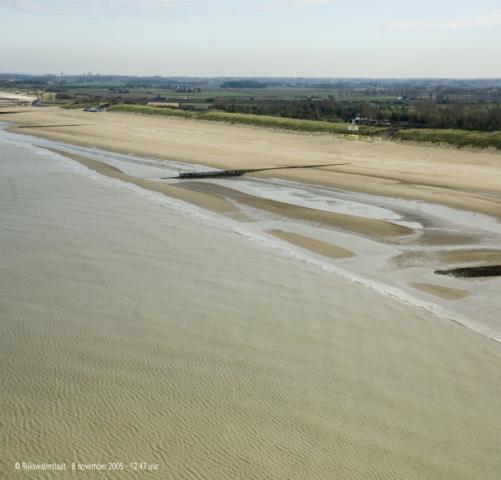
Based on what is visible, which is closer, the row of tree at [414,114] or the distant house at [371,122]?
the row of tree at [414,114]

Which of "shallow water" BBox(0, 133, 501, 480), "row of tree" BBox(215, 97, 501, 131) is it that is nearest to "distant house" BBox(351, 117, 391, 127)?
"row of tree" BBox(215, 97, 501, 131)

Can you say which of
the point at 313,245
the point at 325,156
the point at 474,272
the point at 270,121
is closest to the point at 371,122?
the point at 270,121

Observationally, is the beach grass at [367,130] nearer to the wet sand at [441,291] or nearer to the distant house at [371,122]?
the distant house at [371,122]

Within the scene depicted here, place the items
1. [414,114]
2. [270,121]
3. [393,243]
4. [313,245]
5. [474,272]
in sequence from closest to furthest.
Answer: [474,272] → [313,245] → [393,243] → [414,114] → [270,121]

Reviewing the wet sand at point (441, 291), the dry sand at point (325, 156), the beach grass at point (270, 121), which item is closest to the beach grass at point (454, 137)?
the dry sand at point (325, 156)

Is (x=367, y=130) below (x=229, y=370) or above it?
above

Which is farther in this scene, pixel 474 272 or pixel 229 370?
pixel 474 272

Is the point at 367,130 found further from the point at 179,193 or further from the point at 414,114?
the point at 179,193
